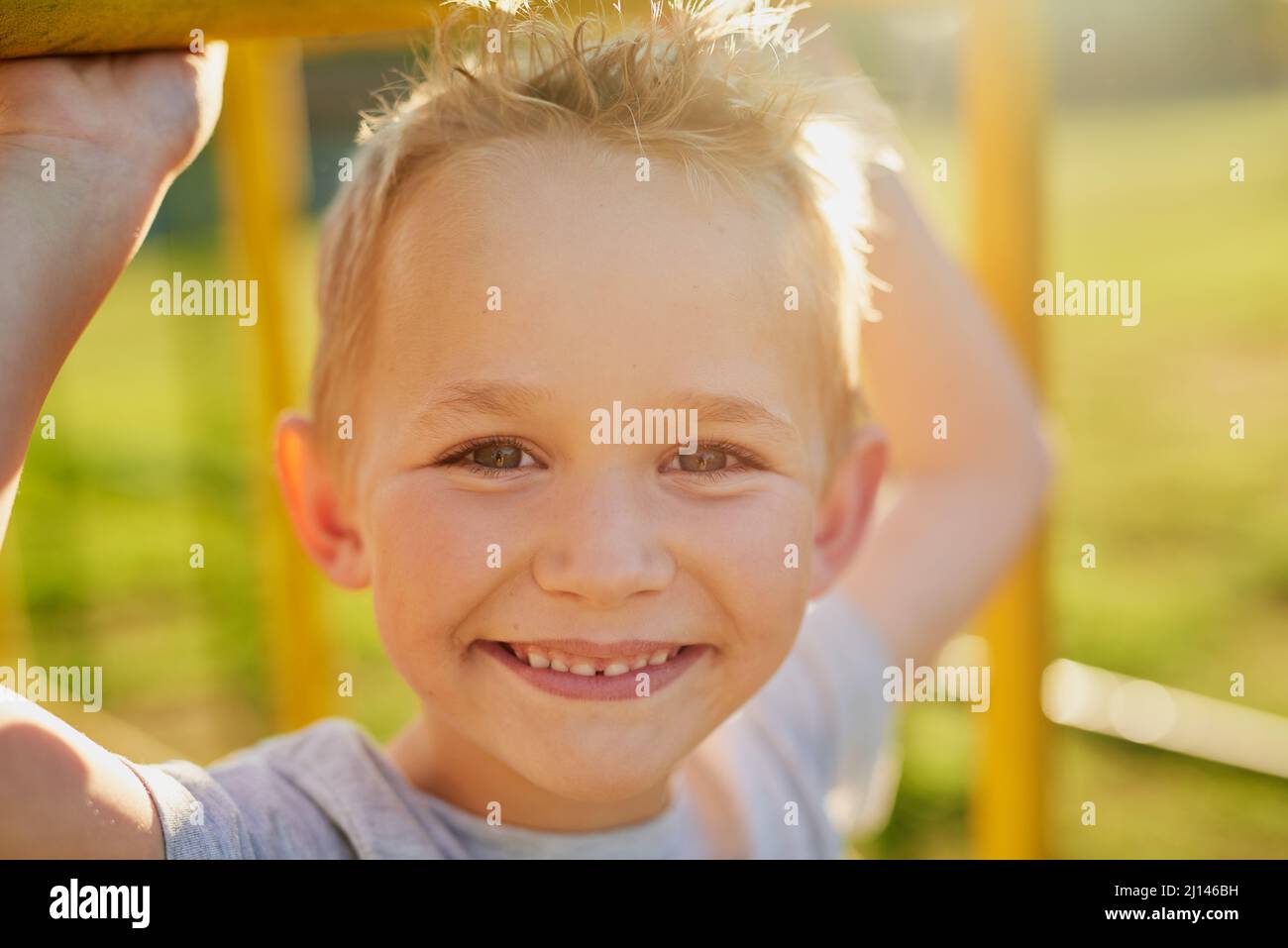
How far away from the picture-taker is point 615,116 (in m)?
0.77

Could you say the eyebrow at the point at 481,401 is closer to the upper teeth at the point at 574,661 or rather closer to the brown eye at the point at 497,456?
the brown eye at the point at 497,456

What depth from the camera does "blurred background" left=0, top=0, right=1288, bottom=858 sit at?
68.0 inches

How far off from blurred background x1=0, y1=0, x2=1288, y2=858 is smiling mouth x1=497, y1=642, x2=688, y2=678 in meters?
0.49

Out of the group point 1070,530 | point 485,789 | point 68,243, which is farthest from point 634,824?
point 1070,530

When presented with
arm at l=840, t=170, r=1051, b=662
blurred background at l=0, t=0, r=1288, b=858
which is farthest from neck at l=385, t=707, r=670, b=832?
blurred background at l=0, t=0, r=1288, b=858

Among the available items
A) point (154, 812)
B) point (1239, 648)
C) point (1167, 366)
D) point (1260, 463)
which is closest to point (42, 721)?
point (154, 812)

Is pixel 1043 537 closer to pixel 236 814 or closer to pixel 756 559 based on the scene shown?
pixel 756 559

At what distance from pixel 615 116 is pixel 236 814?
43 centimetres

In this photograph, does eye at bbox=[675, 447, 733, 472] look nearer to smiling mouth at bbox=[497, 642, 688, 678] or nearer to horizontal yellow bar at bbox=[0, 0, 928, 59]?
smiling mouth at bbox=[497, 642, 688, 678]

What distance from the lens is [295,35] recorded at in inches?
30.6

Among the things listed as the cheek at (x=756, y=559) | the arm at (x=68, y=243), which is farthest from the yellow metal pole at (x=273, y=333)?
the cheek at (x=756, y=559)

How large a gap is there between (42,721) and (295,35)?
0.39 metres

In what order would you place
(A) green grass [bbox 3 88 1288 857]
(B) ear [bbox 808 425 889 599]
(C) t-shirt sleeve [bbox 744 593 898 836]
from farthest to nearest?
(A) green grass [bbox 3 88 1288 857] → (C) t-shirt sleeve [bbox 744 593 898 836] → (B) ear [bbox 808 425 889 599]
